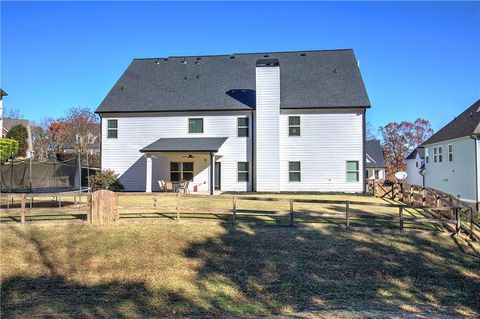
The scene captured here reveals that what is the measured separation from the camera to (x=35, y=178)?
589 inches

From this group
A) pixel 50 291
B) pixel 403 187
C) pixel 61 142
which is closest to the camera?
pixel 50 291

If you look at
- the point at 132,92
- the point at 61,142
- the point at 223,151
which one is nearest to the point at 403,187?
the point at 223,151

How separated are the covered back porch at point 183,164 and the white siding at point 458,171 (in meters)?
16.7

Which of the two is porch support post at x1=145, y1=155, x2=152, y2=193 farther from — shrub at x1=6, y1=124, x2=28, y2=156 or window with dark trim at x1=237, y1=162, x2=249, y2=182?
shrub at x1=6, y1=124, x2=28, y2=156

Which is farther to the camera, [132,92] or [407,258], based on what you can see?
[132,92]

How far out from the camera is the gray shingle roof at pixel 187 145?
23.4 metres

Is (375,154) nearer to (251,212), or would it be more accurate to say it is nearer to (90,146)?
(90,146)

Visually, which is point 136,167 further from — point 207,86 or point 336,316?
point 336,316

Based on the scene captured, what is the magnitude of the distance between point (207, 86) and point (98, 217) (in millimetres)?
17218

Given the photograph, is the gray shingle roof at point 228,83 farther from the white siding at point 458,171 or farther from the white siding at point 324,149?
the white siding at point 458,171

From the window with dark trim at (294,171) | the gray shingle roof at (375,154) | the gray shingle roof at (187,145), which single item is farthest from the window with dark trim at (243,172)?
the gray shingle roof at (375,154)

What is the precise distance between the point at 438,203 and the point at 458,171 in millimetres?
17126

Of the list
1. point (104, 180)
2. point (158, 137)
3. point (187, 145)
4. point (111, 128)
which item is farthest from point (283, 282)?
point (111, 128)

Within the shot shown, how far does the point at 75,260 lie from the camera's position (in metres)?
9.41
